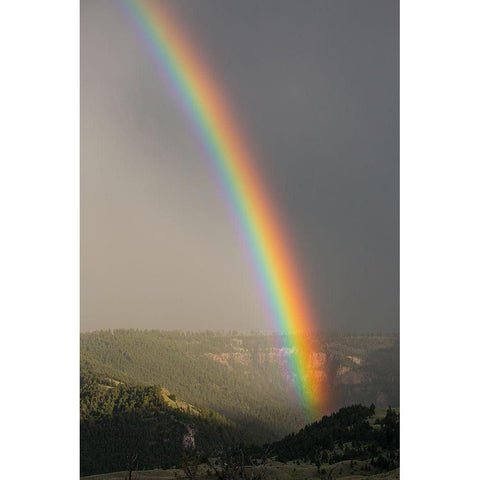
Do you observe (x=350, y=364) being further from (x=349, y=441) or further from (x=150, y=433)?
(x=150, y=433)

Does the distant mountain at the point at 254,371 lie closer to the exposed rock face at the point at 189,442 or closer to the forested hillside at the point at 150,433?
the forested hillside at the point at 150,433

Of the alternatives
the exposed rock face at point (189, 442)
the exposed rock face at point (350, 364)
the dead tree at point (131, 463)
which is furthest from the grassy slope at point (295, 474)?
the exposed rock face at point (350, 364)

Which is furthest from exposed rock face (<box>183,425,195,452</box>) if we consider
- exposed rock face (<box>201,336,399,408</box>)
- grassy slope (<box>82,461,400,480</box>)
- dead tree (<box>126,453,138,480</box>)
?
exposed rock face (<box>201,336,399,408</box>)

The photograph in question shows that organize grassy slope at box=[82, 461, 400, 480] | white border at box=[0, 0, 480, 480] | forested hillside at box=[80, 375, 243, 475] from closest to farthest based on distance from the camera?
white border at box=[0, 0, 480, 480], grassy slope at box=[82, 461, 400, 480], forested hillside at box=[80, 375, 243, 475]

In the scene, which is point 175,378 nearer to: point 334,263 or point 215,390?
point 215,390
